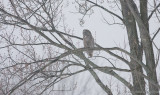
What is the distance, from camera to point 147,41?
12.5 ft

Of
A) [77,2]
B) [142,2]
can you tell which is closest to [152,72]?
[142,2]

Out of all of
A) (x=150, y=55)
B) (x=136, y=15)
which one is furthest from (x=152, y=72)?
(x=136, y=15)

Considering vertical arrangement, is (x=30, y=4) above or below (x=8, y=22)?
above

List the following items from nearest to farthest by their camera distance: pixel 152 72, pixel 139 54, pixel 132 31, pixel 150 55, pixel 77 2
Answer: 1. pixel 152 72
2. pixel 150 55
3. pixel 139 54
4. pixel 132 31
5. pixel 77 2

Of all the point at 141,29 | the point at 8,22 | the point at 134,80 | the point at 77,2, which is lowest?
the point at 134,80

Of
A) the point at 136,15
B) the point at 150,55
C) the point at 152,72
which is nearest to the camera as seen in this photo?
the point at 136,15

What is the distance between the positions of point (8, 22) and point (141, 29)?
7.21ft

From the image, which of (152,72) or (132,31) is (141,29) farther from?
(132,31)

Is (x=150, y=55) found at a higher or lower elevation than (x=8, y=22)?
lower

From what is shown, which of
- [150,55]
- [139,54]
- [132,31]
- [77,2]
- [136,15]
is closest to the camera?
[136,15]

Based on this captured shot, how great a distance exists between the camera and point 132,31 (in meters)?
4.52

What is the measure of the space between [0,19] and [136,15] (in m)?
2.23

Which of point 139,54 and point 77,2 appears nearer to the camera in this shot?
point 139,54

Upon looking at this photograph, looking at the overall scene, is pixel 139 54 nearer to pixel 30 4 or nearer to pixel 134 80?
pixel 134 80
